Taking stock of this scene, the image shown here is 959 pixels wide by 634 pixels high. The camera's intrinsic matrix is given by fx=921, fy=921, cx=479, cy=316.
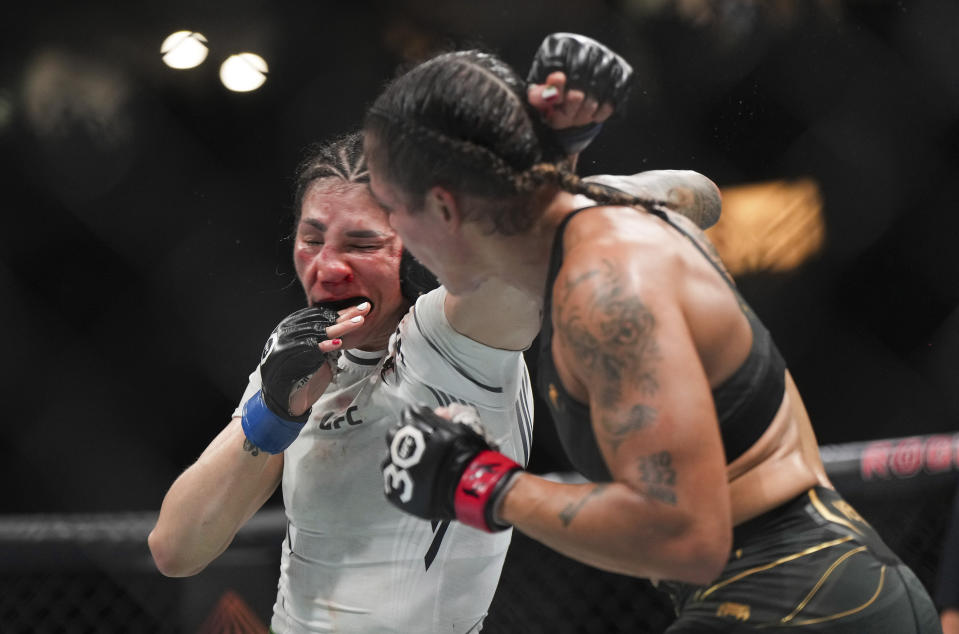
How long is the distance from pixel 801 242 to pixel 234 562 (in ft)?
6.45

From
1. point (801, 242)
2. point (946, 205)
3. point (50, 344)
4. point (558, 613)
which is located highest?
point (946, 205)

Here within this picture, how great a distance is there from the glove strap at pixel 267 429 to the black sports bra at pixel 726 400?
56 centimetres

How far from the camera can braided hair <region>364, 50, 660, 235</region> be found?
3.31 feet

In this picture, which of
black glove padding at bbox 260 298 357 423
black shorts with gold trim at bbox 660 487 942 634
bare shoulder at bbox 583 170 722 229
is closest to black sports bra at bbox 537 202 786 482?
black shorts with gold trim at bbox 660 487 942 634

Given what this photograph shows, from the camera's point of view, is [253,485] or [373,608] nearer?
[373,608]

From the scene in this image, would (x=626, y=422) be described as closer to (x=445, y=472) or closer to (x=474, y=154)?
(x=445, y=472)

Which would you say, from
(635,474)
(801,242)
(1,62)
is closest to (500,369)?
(635,474)

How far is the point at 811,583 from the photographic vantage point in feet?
3.22

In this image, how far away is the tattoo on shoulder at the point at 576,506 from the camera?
0.92 metres

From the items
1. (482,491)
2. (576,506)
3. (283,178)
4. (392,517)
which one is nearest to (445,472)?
(482,491)

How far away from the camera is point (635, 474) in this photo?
88 cm

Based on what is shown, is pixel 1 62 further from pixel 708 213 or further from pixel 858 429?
pixel 858 429

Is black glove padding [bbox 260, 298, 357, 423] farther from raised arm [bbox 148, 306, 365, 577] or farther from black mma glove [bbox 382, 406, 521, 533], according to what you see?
black mma glove [bbox 382, 406, 521, 533]

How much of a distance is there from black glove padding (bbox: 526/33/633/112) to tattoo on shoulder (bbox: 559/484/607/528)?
442mm
